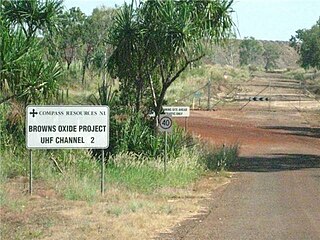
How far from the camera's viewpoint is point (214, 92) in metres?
76.1

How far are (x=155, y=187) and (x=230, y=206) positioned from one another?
8.90ft

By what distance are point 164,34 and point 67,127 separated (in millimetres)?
8462

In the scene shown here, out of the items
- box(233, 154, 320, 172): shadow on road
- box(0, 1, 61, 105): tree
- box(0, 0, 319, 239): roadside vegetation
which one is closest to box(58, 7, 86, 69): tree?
box(233, 154, 320, 172): shadow on road

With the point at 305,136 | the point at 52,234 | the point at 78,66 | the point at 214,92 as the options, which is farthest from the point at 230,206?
the point at 214,92

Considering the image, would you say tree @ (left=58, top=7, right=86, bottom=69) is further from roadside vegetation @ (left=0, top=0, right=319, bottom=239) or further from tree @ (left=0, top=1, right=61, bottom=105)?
tree @ (left=0, top=1, right=61, bottom=105)

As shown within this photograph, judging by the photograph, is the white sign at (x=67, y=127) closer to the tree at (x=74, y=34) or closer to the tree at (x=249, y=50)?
the tree at (x=74, y=34)

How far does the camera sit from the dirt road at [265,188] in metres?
13.1

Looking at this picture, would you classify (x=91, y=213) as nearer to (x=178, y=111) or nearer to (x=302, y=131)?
(x=178, y=111)

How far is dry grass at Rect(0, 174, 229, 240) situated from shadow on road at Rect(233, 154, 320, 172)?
10.2m

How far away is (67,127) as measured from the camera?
16125 mm

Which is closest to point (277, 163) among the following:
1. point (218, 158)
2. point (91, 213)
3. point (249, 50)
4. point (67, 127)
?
point (218, 158)

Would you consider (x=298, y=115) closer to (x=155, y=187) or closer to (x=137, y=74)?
(x=137, y=74)

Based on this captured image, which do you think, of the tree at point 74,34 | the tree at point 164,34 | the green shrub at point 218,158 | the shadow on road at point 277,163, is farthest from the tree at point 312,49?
the tree at point 164,34

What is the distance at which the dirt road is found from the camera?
1311 centimetres
